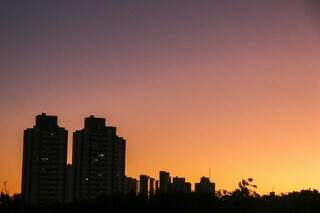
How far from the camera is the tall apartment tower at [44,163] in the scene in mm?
175500

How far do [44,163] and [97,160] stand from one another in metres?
12.7

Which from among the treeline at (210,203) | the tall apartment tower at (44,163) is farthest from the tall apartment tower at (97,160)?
the treeline at (210,203)

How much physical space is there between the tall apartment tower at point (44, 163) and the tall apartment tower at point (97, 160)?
3.59 m

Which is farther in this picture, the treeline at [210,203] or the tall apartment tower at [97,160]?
the tall apartment tower at [97,160]

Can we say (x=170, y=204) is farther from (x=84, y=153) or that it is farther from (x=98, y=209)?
(x=84, y=153)

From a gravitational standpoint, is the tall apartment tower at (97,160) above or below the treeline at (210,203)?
above

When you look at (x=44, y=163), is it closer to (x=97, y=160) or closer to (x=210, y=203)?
(x=97, y=160)

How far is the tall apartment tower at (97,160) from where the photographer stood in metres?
173

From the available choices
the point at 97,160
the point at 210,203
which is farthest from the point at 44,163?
the point at 210,203

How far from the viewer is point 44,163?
177m

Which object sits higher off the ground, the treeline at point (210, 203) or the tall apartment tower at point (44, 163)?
the tall apartment tower at point (44, 163)

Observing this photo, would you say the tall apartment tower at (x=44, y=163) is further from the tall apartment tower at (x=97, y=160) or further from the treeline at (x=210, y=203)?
the treeline at (x=210, y=203)

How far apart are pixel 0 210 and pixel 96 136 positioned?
8531cm

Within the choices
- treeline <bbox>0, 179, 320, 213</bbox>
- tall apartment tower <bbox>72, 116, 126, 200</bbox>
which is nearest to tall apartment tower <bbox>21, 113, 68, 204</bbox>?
tall apartment tower <bbox>72, 116, 126, 200</bbox>
